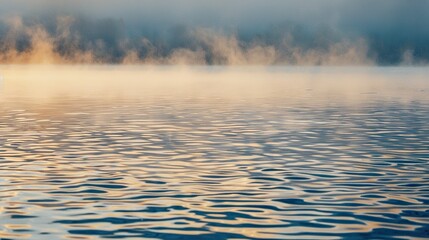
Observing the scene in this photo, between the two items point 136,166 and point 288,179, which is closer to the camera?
point 288,179

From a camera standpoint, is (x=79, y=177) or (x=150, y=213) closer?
(x=150, y=213)

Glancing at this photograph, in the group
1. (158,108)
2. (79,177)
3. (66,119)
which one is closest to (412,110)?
(158,108)

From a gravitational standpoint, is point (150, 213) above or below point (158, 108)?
above

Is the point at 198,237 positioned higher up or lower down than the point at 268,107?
higher up

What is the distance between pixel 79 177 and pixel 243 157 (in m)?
8.97

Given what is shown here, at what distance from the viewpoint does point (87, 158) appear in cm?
3816

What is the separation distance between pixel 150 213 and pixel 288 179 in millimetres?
8154

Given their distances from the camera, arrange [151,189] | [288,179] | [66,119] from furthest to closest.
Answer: [66,119], [288,179], [151,189]

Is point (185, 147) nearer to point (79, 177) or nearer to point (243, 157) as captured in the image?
point (243, 157)

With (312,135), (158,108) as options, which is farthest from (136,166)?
(158,108)

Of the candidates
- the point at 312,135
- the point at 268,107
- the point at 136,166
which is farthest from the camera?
the point at 268,107

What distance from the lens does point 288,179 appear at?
3128cm

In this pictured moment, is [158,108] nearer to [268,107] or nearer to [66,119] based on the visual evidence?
[268,107]

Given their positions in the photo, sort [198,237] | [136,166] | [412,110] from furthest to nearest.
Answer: [412,110] → [136,166] → [198,237]
